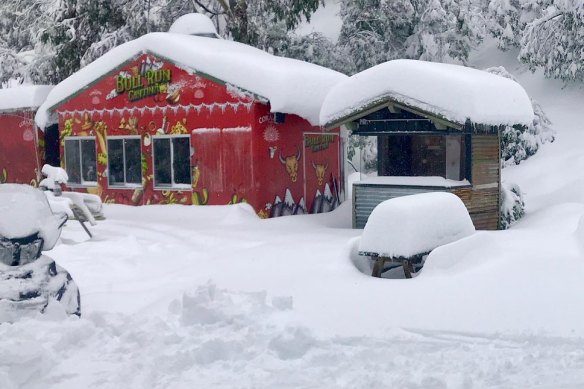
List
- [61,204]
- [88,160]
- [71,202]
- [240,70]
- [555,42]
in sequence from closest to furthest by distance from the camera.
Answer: [61,204] → [71,202] → [240,70] → [88,160] → [555,42]

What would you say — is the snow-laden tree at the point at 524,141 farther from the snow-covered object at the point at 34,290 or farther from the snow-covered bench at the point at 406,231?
the snow-covered object at the point at 34,290

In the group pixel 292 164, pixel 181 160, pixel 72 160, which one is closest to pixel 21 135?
pixel 72 160

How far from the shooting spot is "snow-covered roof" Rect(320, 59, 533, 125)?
12.2 meters

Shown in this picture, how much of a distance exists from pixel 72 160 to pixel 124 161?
6.30ft

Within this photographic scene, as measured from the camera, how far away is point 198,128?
51.8 ft

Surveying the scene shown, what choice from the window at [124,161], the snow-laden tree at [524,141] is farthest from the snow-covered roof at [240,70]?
the snow-laden tree at [524,141]

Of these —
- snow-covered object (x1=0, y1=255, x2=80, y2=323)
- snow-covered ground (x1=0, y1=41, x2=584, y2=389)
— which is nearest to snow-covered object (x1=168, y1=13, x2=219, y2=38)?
snow-covered ground (x1=0, y1=41, x2=584, y2=389)

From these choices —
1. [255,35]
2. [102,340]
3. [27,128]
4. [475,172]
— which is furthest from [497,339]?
[255,35]

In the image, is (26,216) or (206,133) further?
(206,133)

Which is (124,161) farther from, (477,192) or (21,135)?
(477,192)

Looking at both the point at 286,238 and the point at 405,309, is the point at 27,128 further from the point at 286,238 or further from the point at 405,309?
the point at 405,309

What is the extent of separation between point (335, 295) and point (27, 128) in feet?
48.7

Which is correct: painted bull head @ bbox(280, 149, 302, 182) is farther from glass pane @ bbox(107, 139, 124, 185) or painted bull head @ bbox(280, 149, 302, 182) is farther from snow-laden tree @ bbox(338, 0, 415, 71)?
snow-laden tree @ bbox(338, 0, 415, 71)

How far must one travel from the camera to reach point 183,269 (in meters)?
9.73
